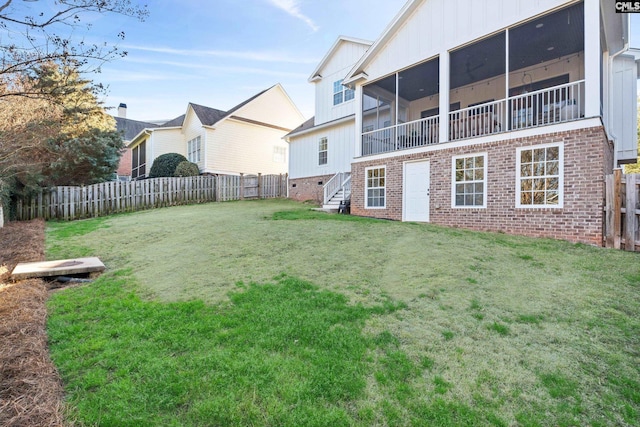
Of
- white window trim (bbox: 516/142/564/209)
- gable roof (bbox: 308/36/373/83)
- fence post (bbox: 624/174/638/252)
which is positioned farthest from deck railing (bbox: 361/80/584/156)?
gable roof (bbox: 308/36/373/83)

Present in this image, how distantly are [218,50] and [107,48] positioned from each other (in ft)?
36.3

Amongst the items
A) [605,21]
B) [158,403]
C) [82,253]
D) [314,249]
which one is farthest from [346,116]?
[158,403]

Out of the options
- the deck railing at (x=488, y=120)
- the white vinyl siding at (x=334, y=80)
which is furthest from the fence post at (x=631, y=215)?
the white vinyl siding at (x=334, y=80)

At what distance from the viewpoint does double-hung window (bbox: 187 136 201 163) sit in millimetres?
21609

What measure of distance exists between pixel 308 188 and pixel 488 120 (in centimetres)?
1006

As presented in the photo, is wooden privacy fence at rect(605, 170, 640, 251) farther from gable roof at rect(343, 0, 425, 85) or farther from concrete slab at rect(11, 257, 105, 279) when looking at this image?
concrete slab at rect(11, 257, 105, 279)

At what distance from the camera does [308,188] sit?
58.4 ft

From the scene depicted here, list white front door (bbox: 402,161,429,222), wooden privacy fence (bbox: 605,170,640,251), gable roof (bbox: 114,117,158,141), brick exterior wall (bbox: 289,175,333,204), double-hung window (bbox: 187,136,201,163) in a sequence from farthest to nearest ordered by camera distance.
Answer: gable roof (bbox: 114,117,158,141), double-hung window (bbox: 187,136,201,163), brick exterior wall (bbox: 289,175,333,204), white front door (bbox: 402,161,429,222), wooden privacy fence (bbox: 605,170,640,251)

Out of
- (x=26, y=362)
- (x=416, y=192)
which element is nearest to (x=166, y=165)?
(x=416, y=192)

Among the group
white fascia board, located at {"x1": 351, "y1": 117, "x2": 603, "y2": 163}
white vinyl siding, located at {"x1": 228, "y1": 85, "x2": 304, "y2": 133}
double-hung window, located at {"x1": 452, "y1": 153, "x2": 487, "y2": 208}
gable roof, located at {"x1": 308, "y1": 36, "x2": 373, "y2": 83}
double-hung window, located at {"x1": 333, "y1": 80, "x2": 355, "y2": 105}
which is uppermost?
gable roof, located at {"x1": 308, "y1": 36, "x2": 373, "y2": 83}

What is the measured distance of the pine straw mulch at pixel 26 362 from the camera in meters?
2.27

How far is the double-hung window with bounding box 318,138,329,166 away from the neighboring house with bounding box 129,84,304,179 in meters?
6.82

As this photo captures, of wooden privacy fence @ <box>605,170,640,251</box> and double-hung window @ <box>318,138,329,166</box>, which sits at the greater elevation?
double-hung window @ <box>318,138,329,166</box>

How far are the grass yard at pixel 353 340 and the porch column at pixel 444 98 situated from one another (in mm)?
5160
